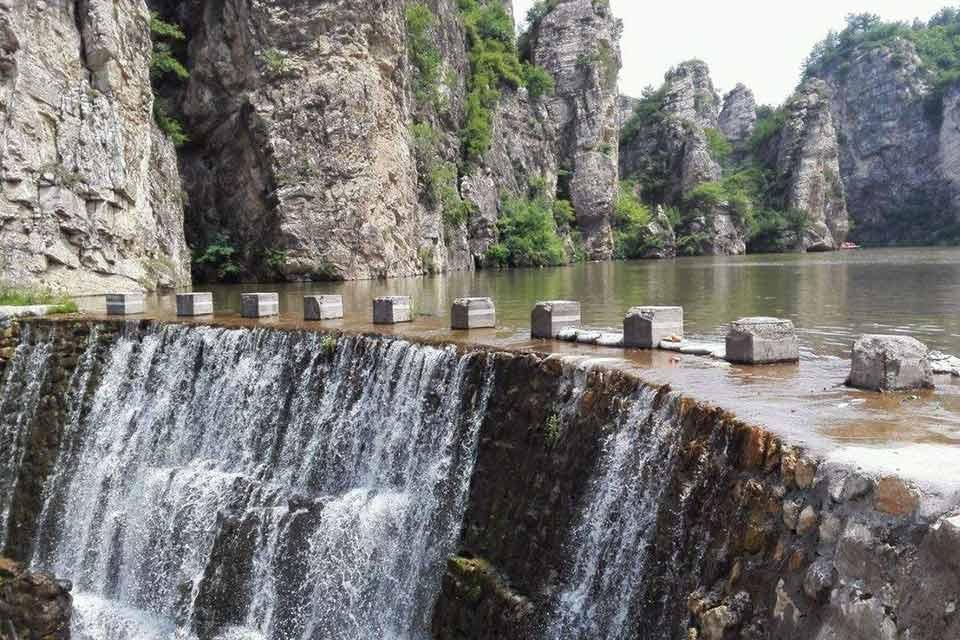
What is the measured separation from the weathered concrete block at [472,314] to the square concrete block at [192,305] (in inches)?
258

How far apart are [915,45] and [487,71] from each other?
68579 mm

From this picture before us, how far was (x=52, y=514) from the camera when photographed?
45.3 feet

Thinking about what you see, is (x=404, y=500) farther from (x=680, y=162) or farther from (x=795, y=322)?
(x=680, y=162)

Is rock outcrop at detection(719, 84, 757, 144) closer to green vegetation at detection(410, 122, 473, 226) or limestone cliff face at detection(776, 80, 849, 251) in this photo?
limestone cliff face at detection(776, 80, 849, 251)

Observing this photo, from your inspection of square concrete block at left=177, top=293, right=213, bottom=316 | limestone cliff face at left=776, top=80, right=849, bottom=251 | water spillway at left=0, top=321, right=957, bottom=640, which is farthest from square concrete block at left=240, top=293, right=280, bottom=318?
limestone cliff face at left=776, top=80, right=849, bottom=251

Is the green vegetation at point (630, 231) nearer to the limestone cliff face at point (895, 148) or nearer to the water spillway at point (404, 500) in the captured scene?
the limestone cliff face at point (895, 148)

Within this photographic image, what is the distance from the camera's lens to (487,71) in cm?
5869

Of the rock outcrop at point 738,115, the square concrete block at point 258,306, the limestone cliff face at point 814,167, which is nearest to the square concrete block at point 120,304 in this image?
the square concrete block at point 258,306

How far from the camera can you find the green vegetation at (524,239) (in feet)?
177

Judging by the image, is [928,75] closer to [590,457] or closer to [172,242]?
[172,242]

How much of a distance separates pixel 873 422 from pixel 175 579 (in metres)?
9.91

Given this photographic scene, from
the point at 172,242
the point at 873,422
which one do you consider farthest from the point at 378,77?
the point at 873,422

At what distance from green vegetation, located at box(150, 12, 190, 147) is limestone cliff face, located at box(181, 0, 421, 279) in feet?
2.88

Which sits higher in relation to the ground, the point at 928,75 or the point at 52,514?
the point at 928,75
